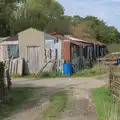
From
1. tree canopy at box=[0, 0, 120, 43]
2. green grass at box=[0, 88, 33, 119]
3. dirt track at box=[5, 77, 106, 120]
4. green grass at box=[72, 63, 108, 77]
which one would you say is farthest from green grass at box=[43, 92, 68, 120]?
tree canopy at box=[0, 0, 120, 43]

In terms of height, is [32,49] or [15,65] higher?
[32,49]

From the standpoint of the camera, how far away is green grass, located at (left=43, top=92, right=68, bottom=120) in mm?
14611

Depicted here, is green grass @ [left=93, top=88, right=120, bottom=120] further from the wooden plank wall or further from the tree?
the tree

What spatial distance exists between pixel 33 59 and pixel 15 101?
13681 mm

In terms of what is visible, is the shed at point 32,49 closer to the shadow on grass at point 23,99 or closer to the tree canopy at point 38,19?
the shadow on grass at point 23,99

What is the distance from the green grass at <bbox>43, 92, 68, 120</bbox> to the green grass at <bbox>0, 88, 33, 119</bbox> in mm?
1295

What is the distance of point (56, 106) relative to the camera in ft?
54.2

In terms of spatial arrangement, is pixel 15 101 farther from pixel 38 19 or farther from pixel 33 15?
pixel 38 19

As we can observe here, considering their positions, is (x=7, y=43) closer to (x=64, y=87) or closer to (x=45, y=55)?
(x=45, y=55)

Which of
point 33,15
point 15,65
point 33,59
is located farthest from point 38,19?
point 15,65

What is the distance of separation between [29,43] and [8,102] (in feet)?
47.8

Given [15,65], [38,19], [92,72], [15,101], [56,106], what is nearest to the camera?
[56,106]

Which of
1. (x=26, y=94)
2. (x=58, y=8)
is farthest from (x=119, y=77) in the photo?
(x=58, y=8)

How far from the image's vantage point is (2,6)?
1594 inches
